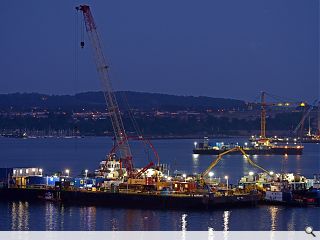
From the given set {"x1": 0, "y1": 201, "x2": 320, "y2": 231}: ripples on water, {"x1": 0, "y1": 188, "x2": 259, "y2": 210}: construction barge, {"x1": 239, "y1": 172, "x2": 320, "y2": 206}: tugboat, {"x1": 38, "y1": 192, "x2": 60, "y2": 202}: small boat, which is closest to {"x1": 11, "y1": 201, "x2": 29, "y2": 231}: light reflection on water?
{"x1": 0, "y1": 201, "x2": 320, "y2": 231}: ripples on water

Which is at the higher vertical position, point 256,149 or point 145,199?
point 256,149

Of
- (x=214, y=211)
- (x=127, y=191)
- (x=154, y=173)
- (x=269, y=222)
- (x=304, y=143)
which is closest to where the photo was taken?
(x=269, y=222)

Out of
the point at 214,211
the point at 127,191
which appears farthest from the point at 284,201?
the point at 127,191

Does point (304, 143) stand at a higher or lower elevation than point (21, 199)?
higher

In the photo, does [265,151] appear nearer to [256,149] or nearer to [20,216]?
[256,149]

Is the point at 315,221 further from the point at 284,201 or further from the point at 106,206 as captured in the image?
the point at 106,206

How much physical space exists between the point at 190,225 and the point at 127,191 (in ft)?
10.1

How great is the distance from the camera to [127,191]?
17.0 m

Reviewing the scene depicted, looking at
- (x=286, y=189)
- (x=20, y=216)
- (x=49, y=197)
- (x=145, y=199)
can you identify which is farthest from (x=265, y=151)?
(x=20, y=216)

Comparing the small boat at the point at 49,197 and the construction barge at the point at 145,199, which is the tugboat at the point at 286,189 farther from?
the small boat at the point at 49,197

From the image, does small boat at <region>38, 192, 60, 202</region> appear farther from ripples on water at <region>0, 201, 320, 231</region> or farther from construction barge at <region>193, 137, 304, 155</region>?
construction barge at <region>193, 137, 304, 155</region>

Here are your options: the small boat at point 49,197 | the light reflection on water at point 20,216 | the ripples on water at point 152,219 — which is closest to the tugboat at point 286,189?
the ripples on water at point 152,219

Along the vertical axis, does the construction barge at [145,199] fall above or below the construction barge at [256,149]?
below
